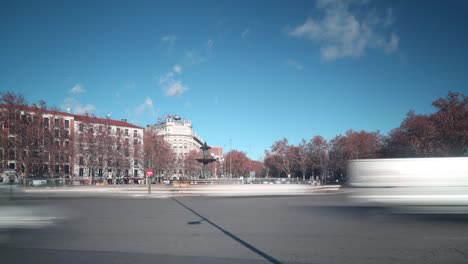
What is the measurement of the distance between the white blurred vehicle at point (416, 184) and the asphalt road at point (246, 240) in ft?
2.13

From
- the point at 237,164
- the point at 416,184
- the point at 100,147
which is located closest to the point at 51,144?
the point at 100,147

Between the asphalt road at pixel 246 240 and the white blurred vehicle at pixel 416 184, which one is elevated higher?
the white blurred vehicle at pixel 416 184

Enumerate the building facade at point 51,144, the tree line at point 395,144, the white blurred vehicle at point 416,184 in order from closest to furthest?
the white blurred vehicle at point 416,184, the tree line at point 395,144, the building facade at point 51,144

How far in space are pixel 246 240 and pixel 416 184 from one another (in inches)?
300

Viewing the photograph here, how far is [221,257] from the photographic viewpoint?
7449 millimetres

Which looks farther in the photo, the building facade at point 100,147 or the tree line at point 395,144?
the building facade at point 100,147

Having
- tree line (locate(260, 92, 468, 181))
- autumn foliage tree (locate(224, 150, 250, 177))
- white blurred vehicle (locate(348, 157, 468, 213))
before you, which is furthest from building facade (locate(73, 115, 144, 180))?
white blurred vehicle (locate(348, 157, 468, 213))

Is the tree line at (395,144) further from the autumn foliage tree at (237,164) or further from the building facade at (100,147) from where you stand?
the building facade at (100,147)

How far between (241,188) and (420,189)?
28.9 metres

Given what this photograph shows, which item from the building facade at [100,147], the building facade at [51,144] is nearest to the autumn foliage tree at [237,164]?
the building facade at [51,144]

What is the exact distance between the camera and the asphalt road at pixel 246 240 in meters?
7.40

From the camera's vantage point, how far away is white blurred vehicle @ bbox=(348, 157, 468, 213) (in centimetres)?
1212

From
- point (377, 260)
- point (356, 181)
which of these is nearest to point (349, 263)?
point (377, 260)

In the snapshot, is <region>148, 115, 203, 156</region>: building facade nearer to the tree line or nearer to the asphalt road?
the tree line
